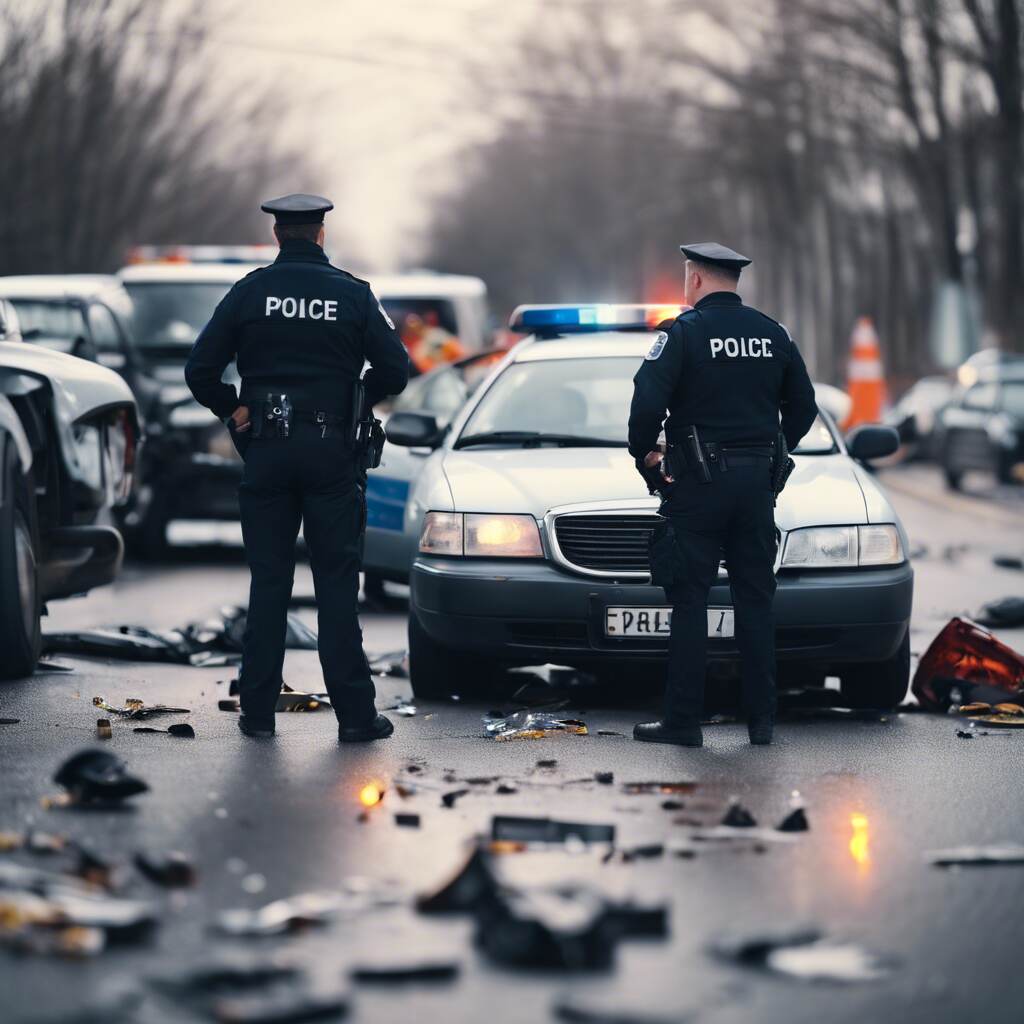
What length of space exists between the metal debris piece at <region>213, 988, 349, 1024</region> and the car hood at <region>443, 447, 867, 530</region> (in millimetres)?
3848

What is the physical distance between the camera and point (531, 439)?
28.3 feet

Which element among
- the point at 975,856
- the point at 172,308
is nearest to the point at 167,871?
the point at 975,856

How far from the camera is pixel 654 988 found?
13.6 ft

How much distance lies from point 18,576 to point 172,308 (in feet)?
22.6

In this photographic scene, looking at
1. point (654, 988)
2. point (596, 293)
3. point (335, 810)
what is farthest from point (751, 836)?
point (596, 293)

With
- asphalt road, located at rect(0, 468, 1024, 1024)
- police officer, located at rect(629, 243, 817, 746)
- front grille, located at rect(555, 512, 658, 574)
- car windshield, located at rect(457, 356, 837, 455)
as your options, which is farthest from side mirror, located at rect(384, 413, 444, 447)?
police officer, located at rect(629, 243, 817, 746)

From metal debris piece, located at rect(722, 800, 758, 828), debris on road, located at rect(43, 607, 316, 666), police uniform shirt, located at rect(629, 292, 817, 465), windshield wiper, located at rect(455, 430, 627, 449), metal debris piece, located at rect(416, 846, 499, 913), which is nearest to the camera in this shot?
metal debris piece, located at rect(416, 846, 499, 913)

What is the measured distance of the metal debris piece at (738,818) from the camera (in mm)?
5711

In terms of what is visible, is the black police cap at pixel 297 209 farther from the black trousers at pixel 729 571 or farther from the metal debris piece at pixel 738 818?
the metal debris piece at pixel 738 818

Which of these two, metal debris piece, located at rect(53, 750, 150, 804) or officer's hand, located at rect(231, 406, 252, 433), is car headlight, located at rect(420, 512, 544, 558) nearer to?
officer's hand, located at rect(231, 406, 252, 433)

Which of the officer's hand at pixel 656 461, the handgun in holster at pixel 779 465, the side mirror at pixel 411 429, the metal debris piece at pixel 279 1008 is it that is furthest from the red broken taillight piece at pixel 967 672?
the metal debris piece at pixel 279 1008

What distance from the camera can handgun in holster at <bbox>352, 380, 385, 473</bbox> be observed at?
276 inches

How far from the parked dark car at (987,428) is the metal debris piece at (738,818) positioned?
54.3ft

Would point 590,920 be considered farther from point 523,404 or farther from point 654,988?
point 523,404
